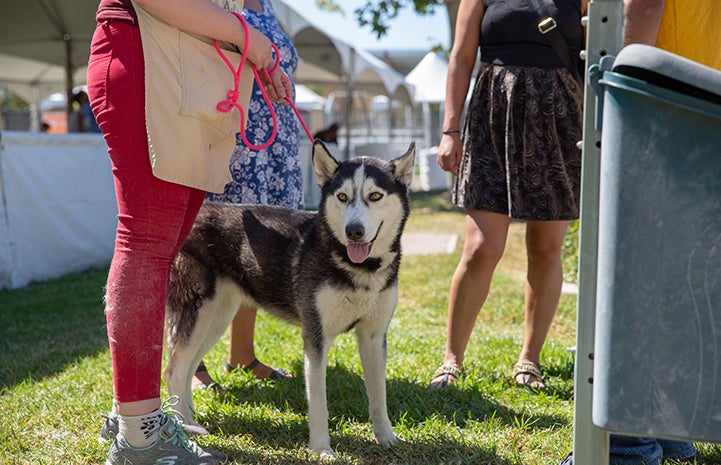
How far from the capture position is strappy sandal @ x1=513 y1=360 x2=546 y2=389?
3.18 meters

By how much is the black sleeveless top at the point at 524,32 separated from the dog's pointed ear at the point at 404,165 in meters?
0.73

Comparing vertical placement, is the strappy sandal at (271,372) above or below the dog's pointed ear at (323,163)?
below

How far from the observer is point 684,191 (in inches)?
49.4

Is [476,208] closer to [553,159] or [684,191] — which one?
[553,159]

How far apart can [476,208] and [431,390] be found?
868 millimetres

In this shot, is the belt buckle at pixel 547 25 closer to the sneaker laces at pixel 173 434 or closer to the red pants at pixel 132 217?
the red pants at pixel 132 217

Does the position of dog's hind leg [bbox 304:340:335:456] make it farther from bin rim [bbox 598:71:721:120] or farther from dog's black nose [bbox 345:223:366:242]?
bin rim [bbox 598:71:721:120]

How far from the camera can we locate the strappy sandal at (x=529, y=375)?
3.18 m

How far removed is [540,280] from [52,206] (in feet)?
16.7

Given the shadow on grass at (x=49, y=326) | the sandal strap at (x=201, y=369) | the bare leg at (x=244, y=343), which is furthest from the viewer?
the shadow on grass at (x=49, y=326)

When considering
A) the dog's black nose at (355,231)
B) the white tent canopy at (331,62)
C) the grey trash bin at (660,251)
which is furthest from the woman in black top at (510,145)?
the white tent canopy at (331,62)

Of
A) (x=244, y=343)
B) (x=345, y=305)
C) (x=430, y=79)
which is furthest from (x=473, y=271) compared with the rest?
(x=430, y=79)

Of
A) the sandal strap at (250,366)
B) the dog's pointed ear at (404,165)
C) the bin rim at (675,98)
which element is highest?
the bin rim at (675,98)

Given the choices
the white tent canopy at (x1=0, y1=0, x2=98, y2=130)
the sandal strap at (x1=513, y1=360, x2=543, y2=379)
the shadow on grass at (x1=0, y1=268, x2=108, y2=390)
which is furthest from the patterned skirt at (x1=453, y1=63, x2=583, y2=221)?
the white tent canopy at (x1=0, y1=0, x2=98, y2=130)
